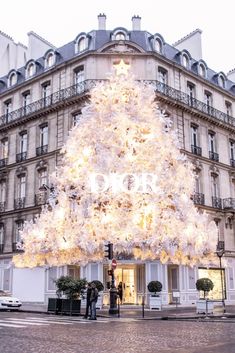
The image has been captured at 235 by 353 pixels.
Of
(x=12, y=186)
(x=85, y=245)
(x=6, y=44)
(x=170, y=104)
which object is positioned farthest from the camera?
(x=6, y=44)

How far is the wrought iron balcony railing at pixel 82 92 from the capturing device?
29.1 metres

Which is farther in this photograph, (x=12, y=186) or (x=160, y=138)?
(x=12, y=186)

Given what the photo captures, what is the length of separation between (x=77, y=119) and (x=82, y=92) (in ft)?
7.36

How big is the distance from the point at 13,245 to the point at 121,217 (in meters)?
12.1

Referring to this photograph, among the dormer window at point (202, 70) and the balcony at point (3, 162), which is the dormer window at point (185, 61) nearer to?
the dormer window at point (202, 70)

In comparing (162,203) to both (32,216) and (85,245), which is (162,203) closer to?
(85,245)

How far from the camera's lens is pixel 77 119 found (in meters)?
27.4

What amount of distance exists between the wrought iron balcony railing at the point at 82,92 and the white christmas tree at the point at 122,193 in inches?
245

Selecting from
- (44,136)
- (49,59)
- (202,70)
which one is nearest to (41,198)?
(44,136)

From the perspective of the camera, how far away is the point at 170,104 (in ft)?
97.3

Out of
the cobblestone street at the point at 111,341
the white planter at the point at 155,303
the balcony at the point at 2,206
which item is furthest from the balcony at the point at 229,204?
the cobblestone street at the point at 111,341

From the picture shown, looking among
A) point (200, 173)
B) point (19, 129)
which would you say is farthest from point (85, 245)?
point (19, 129)

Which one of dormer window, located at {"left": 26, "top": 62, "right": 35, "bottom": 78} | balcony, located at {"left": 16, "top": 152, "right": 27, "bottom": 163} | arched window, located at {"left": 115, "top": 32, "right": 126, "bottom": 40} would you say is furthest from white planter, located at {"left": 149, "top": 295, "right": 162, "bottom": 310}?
dormer window, located at {"left": 26, "top": 62, "right": 35, "bottom": 78}

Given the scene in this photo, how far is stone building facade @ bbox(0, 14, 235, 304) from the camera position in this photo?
28516 mm
